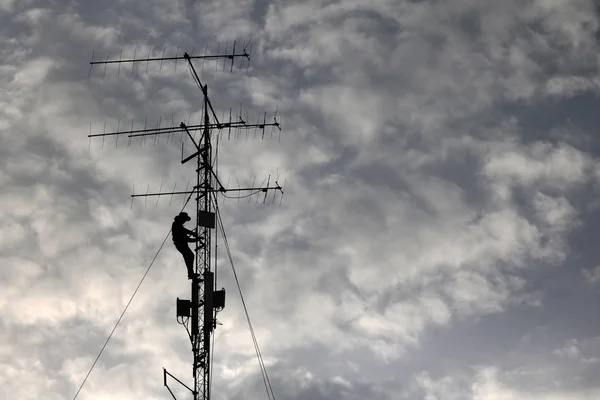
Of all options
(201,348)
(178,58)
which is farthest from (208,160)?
(201,348)

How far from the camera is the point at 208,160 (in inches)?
1588

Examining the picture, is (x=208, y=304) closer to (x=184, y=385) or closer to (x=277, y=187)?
(x=184, y=385)

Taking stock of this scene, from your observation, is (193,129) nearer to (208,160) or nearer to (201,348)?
(208,160)

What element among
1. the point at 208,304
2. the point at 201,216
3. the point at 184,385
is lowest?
the point at 184,385

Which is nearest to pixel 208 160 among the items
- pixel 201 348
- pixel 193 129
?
pixel 193 129

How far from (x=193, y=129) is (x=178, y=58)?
3.26m

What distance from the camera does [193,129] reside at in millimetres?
40656

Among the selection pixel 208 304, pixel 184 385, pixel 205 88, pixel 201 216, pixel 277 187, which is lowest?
pixel 184 385

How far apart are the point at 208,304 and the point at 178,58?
11.3m

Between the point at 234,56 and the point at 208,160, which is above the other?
the point at 234,56

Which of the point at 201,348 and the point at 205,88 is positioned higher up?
the point at 205,88

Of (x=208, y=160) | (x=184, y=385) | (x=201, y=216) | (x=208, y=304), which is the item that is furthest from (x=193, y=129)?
(x=184, y=385)

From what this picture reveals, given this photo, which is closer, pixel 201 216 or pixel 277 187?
pixel 201 216

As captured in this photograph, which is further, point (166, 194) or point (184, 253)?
point (166, 194)
